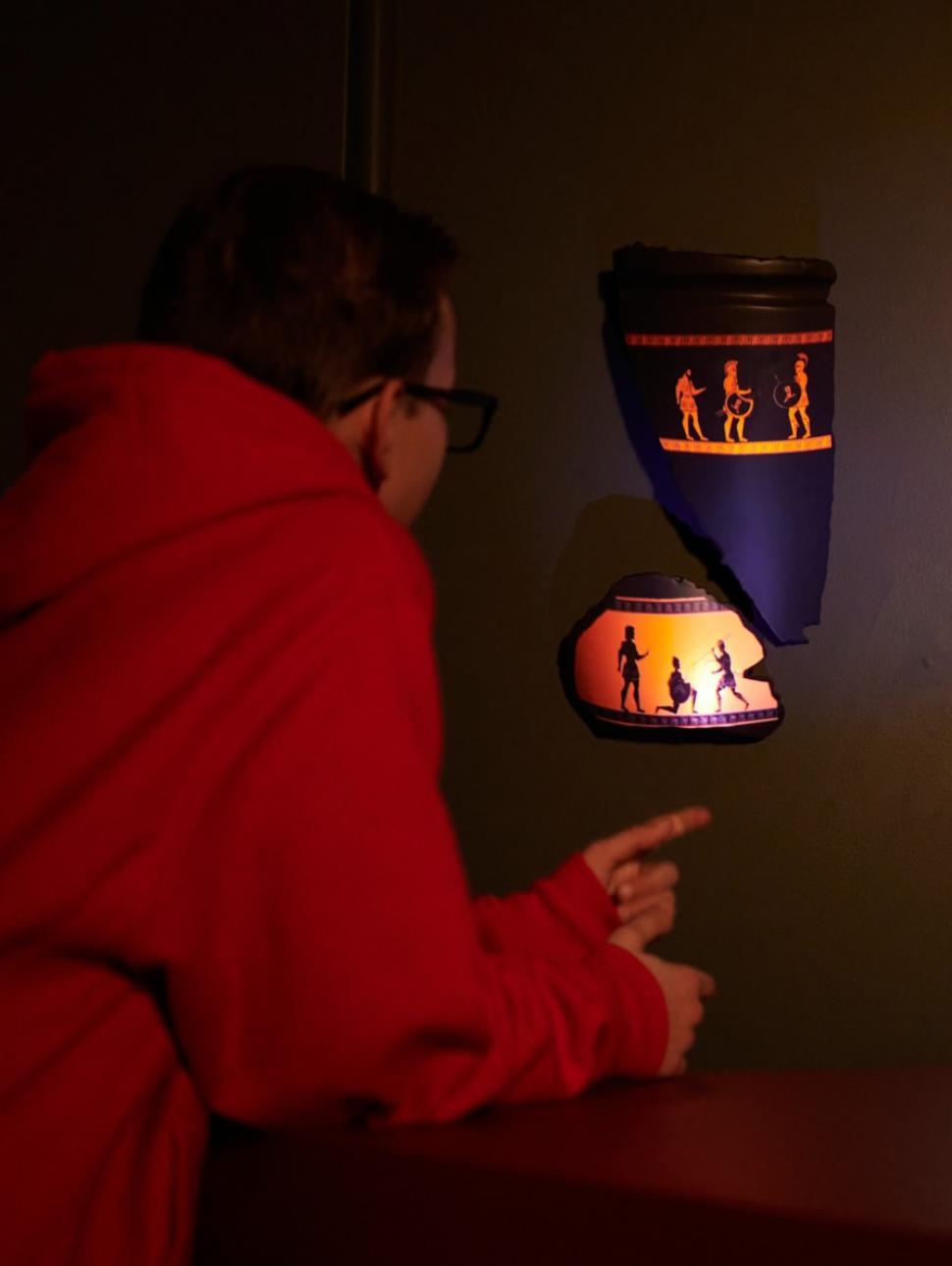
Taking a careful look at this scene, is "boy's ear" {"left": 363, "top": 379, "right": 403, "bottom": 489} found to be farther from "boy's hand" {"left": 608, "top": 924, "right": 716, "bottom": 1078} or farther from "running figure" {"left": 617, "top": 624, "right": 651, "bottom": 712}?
"running figure" {"left": 617, "top": 624, "right": 651, "bottom": 712}

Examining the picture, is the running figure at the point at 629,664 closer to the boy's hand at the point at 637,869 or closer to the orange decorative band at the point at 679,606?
the orange decorative band at the point at 679,606

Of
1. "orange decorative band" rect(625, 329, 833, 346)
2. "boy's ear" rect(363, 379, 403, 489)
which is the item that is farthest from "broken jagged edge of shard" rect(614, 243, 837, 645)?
"boy's ear" rect(363, 379, 403, 489)

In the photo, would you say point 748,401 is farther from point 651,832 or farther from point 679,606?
point 651,832

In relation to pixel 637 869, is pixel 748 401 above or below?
above

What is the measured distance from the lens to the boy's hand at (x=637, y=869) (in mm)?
968

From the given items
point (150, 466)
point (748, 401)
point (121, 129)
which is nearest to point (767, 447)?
point (748, 401)

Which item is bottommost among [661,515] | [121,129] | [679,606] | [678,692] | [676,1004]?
[676,1004]

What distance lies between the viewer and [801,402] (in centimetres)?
141

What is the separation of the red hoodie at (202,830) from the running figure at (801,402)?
0.82m

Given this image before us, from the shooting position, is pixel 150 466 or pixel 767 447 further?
pixel 767 447

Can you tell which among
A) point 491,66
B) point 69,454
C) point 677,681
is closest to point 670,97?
point 491,66

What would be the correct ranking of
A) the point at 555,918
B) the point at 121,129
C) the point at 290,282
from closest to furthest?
the point at 290,282 < the point at 555,918 < the point at 121,129

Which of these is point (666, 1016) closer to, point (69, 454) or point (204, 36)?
point (69, 454)

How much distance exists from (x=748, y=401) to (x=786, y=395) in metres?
0.04
